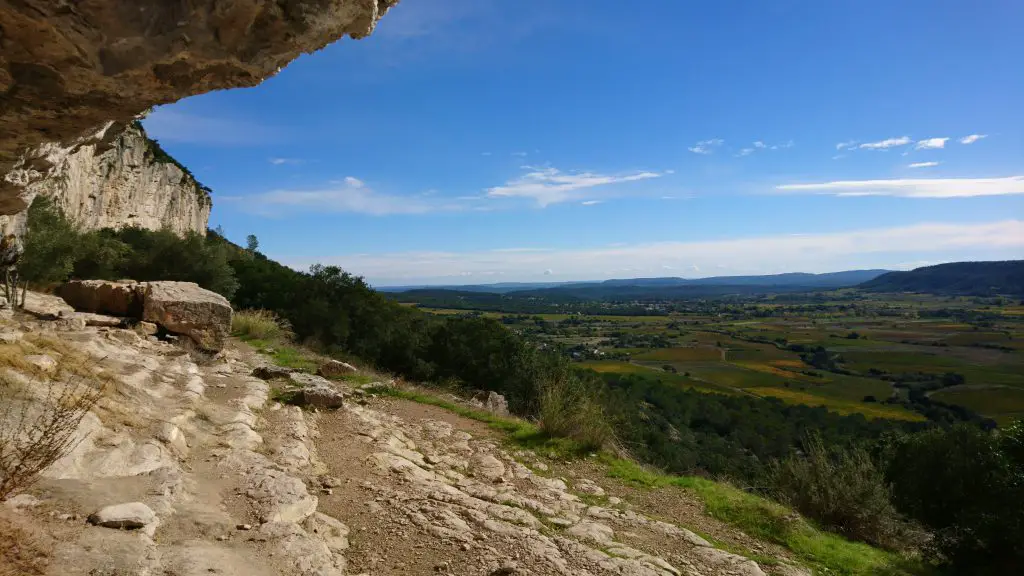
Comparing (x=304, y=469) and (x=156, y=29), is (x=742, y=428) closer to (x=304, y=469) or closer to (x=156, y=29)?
(x=304, y=469)

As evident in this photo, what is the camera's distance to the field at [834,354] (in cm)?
5125

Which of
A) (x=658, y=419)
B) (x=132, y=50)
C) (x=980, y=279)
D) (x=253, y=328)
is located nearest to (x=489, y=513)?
(x=132, y=50)

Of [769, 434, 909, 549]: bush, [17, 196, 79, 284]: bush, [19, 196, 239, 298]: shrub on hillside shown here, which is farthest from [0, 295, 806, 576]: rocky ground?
[19, 196, 239, 298]: shrub on hillside

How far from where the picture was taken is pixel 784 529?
6.21 meters

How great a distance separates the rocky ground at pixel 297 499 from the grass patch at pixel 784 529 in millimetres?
389

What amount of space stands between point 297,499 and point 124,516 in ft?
4.82

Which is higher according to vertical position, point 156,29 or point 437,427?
point 156,29

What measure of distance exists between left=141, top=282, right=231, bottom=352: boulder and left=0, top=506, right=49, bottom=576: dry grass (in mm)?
8454

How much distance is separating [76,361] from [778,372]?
71328mm

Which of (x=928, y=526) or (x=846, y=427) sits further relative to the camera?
(x=846, y=427)

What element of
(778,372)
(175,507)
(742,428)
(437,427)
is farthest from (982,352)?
(175,507)

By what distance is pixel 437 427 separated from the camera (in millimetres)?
8984

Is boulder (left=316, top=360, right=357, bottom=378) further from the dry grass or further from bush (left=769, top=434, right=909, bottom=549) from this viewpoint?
bush (left=769, top=434, right=909, bottom=549)

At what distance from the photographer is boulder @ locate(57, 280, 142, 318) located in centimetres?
1125
